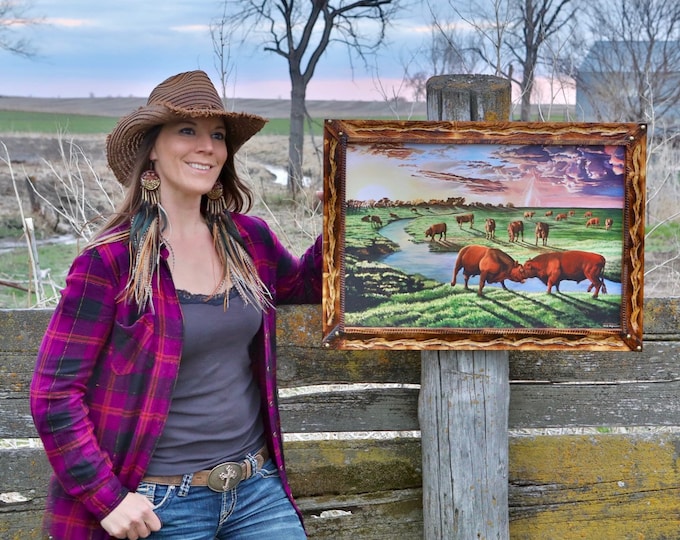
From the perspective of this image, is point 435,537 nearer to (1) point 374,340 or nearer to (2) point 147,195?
(1) point 374,340

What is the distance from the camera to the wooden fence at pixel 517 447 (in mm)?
2873

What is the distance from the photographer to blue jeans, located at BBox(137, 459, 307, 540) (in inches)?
87.3

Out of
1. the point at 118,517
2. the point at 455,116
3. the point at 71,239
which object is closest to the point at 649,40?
the point at 71,239

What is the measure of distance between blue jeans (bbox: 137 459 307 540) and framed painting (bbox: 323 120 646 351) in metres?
0.48

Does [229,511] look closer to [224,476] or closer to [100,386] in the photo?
[224,476]

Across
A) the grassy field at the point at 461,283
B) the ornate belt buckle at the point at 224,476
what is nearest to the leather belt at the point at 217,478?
the ornate belt buckle at the point at 224,476

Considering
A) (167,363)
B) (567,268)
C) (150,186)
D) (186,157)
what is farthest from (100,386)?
(567,268)

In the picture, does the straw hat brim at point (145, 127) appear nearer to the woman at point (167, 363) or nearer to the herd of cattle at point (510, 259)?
the woman at point (167, 363)

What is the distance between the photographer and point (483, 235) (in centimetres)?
250

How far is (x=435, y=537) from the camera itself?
2.74m

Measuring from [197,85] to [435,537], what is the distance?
5.32 ft

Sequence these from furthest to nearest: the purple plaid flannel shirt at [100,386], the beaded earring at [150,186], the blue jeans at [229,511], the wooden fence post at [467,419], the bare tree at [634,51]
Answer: the bare tree at [634,51] < the wooden fence post at [467,419] < the beaded earring at [150,186] < the blue jeans at [229,511] < the purple plaid flannel shirt at [100,386]

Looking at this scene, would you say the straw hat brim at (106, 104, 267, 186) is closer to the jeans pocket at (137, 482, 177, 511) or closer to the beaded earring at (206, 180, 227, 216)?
the beaded earring at (206, 180, 227, 216)

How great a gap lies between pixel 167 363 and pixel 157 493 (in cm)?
35
